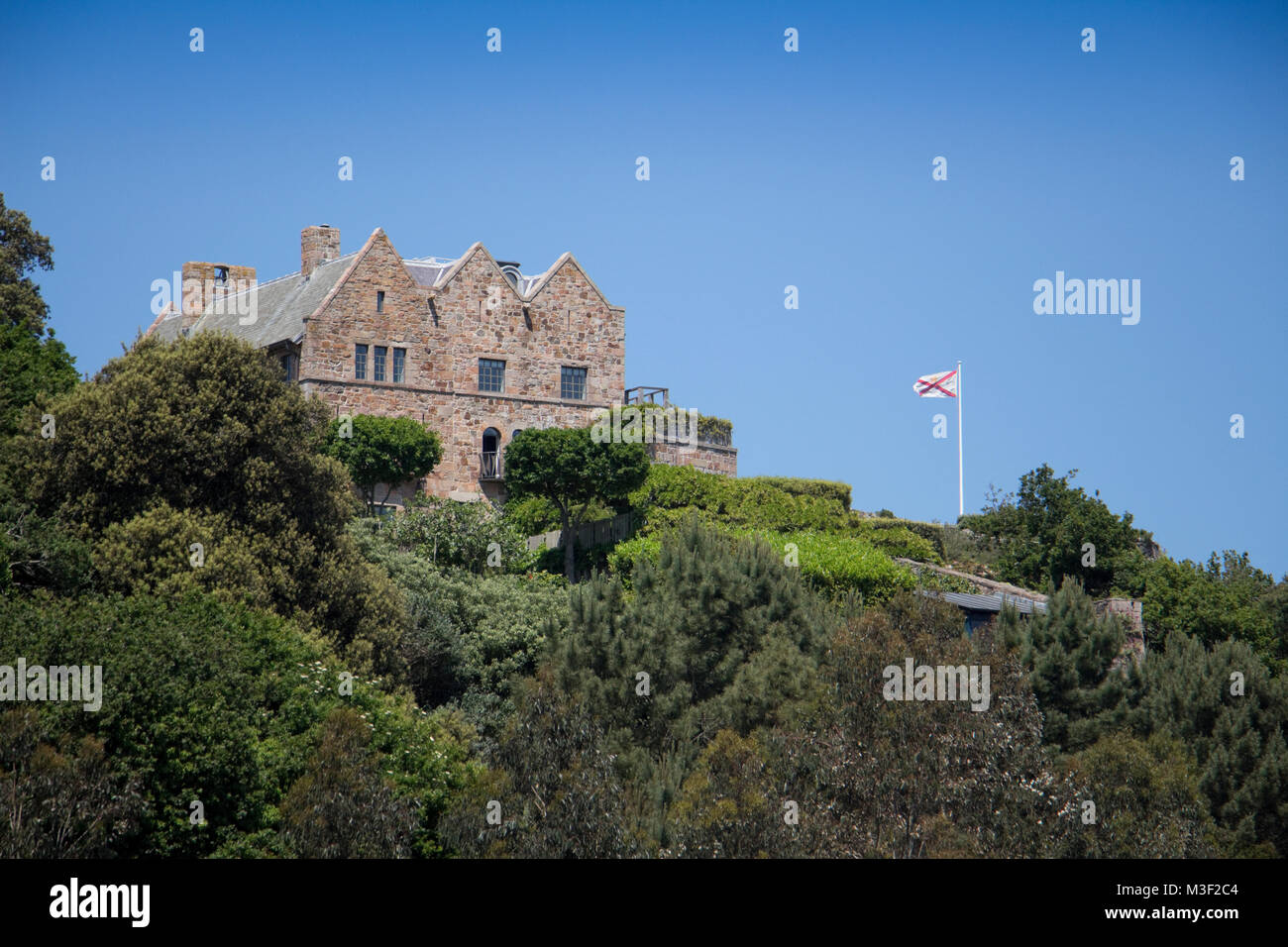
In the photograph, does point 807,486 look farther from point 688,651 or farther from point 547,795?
point 547,795

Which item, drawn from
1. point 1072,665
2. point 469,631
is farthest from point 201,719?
point 1072,665

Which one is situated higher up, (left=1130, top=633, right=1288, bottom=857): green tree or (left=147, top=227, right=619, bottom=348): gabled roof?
(left=147, top=227, right=619, bottom=348): gabled roof

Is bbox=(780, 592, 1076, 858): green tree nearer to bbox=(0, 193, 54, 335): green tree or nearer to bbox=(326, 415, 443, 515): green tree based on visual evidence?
bbox=(326, 415, 443, 515): green tree

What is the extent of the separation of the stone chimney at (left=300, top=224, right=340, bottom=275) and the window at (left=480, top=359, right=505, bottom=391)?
8.04 m

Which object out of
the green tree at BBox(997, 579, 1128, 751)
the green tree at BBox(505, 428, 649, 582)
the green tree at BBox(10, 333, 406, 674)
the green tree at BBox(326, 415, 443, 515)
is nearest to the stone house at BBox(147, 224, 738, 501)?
the green tree at BBox(326, 415, 443, 515)

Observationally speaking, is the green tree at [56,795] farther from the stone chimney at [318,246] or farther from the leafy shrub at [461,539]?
the stone chimney at [318,246]

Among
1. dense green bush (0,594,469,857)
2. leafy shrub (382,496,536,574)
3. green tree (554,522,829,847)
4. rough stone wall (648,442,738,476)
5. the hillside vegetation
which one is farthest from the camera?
rough stone wall (648,442,738,476)

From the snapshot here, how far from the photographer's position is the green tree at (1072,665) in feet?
120

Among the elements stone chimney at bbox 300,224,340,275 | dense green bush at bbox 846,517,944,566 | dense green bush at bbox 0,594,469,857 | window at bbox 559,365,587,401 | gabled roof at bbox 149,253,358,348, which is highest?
stone chimney at bbox 300,224,340,275

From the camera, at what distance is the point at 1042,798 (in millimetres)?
28609

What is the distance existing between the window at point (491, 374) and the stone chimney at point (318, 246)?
804 centimetres

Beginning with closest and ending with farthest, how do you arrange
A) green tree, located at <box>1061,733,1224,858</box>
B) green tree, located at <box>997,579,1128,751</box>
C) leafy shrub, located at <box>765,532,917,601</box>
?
green tree, located at <box>1061,733,1224,858</box>
green tree, located at <box>997,579,1128,751</box>
leafy shrub, located at <box>765,532,917,601</box>

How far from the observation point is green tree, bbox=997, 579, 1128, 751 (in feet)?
120
